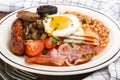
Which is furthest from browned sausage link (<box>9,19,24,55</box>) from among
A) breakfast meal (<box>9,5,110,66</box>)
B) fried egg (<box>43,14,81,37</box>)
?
fried egg (<box>43,14,81,37</box>)

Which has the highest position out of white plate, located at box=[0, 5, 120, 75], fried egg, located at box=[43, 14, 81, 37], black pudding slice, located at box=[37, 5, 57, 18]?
black pudding slice, located at box=[37, 5, 57, 18]

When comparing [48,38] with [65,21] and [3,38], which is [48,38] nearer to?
[65,21]

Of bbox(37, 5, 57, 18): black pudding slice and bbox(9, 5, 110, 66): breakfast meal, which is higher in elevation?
bbox(37, 5, 57, 18): black pudding slice

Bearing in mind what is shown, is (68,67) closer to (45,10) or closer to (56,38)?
(56,38)

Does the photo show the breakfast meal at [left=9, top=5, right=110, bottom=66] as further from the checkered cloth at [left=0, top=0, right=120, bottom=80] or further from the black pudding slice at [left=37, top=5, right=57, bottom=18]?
the checkered cloth at [left=0, top=0, right=120, bottom=80]

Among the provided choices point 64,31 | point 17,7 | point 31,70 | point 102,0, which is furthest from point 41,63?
point 102,0

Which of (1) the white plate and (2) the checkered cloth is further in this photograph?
(2) the checkered cloth

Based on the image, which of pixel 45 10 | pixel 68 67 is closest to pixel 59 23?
pixel 45 10

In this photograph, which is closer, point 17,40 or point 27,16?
point 17,40
